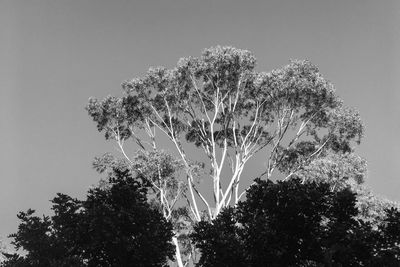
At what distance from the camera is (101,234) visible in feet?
59.7

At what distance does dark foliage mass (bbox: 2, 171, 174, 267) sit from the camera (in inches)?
709

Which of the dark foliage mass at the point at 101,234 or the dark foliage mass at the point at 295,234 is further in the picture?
the dark foliage mass at the point at 101,234

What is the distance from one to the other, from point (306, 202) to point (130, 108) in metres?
21.5

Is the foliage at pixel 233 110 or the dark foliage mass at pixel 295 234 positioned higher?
the foliage at pixel 233 110

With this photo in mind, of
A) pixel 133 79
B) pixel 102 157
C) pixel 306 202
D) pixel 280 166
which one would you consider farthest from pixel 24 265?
pixel 280 166

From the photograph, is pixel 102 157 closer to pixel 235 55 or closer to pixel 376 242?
pixel 235 55

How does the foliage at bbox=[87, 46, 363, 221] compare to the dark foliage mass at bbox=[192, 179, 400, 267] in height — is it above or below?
above

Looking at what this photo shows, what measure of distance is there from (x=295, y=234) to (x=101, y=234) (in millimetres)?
7628

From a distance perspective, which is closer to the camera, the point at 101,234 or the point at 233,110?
the point at 101,234

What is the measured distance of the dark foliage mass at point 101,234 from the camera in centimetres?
1802

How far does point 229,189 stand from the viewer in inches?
1347

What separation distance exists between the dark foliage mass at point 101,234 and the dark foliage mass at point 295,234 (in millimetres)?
2142

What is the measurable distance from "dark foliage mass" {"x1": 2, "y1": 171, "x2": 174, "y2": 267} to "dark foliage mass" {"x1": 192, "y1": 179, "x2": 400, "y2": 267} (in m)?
2.14

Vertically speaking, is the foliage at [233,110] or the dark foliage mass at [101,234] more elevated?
the foliage at [233,110]
